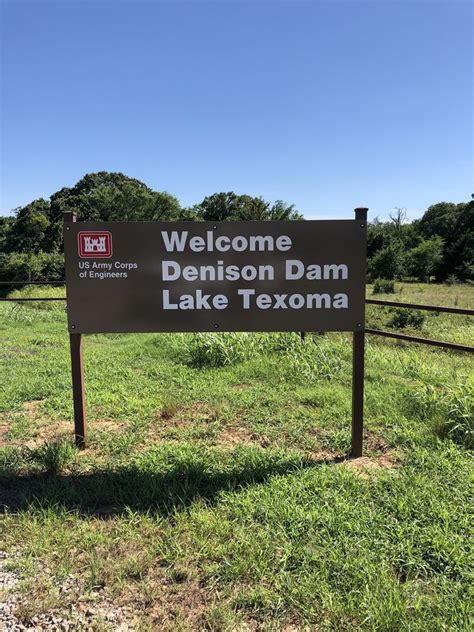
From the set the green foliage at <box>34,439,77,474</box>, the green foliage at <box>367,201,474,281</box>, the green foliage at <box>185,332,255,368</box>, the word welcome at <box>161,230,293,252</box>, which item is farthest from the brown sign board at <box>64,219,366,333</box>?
the green foliage at <box>367,201,474,281</box>

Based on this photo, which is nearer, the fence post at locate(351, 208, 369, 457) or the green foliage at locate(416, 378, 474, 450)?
the fence post at locate(351, 208, 369, 457)

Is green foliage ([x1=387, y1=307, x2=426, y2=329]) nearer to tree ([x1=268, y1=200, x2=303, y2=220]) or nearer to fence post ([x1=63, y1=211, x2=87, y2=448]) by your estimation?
fence post ([x1=63, y1=211, x2=87, y2=448])

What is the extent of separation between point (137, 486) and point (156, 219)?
201ft

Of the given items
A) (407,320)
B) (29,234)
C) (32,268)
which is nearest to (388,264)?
(407,320)

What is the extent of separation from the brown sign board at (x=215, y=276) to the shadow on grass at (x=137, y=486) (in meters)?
0.97

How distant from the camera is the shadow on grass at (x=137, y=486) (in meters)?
2.63

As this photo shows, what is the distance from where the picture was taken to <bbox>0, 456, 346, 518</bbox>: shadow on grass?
2.63 m

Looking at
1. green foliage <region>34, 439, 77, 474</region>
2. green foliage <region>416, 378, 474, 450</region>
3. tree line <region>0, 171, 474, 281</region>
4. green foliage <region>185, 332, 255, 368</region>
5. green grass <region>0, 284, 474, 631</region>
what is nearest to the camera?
green grass <region>0, 284, 474, 631</region>

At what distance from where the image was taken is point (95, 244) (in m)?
3.18

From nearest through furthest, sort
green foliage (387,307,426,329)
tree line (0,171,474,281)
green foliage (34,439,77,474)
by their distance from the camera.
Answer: green foliage (34,439,77,474), green foliage (387,307,426,329), tree line (0,171,474,281)

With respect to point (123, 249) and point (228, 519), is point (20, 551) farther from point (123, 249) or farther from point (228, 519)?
point (123, 249)

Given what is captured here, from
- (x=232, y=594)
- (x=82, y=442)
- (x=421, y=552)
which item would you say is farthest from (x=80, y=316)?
(x=421, y=552)

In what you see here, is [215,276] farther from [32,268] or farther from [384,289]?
[32,268]

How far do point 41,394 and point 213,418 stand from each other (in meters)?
2.05
